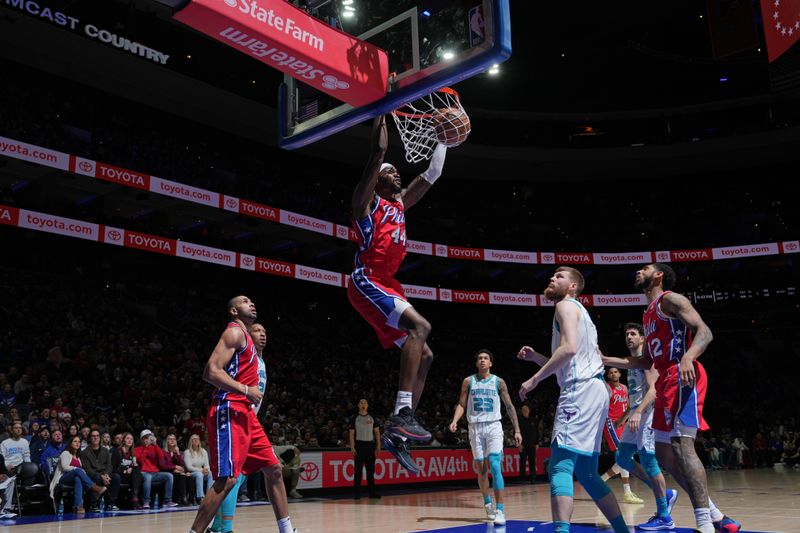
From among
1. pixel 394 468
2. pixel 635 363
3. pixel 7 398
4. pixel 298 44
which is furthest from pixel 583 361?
pixel 7 398

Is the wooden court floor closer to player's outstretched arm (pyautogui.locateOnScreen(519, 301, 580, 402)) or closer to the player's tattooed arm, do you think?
the player's tattooed arm

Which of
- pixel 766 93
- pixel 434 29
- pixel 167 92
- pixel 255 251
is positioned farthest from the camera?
pixel 766 93

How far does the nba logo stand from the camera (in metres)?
4.71

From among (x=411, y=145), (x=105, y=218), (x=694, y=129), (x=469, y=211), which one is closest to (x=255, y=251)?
(x=105, y=218)

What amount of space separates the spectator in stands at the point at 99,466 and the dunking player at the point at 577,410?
28.6 feet

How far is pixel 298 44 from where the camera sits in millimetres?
4805

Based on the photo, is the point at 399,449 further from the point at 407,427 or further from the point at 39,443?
the point at 39,443

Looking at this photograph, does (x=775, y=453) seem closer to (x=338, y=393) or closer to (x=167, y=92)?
(x=338, y=393)

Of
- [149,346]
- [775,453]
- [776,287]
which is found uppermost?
[776,287]

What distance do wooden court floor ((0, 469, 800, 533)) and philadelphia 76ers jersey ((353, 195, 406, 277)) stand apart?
408 cm

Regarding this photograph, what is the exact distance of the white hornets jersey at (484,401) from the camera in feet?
31.6

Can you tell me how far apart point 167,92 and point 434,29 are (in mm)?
19814

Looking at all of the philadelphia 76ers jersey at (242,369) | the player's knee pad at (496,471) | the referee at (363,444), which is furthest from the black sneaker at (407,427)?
the referee at (363,444)

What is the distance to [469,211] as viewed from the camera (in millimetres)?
31766
